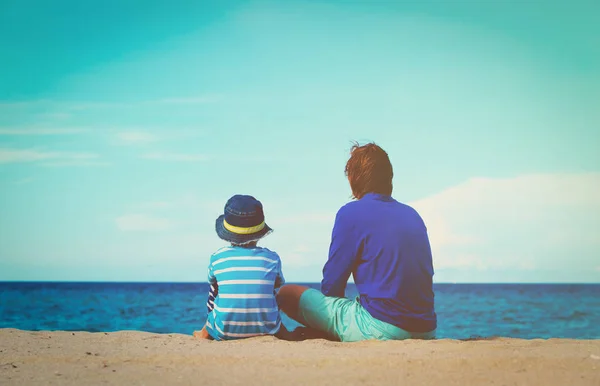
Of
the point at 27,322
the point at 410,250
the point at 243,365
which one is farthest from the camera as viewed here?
the point at 27,322

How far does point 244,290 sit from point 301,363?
0.87 metres

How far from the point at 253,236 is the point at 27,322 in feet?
53.0

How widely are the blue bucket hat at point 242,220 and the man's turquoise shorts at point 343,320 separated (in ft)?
1.99

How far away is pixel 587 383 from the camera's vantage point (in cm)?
283

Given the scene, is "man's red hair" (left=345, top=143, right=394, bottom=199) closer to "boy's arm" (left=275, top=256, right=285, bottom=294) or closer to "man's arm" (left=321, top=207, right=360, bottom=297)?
"man's arm" (left=321, top=207, right=360, bottom=297)

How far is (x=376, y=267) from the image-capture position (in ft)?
12.0

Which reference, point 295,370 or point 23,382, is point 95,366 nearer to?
point 23,382

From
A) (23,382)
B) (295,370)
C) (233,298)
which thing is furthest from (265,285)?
(23,382)

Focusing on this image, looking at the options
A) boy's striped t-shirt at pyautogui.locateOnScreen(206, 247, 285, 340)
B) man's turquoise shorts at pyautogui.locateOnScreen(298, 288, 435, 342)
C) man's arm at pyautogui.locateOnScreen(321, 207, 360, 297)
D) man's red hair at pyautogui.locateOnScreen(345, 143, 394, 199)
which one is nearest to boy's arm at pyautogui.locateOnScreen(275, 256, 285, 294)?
boy's striped t-shirt at pyautogui.locateOnScreen(206, 247, 285, 340)

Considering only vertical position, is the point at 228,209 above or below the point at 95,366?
above

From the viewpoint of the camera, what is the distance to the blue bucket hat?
158 inches

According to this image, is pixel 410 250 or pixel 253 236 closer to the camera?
pixel 410 250

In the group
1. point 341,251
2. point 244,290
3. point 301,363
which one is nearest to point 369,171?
point 341,251

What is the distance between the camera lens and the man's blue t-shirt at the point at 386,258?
361 centimetres
